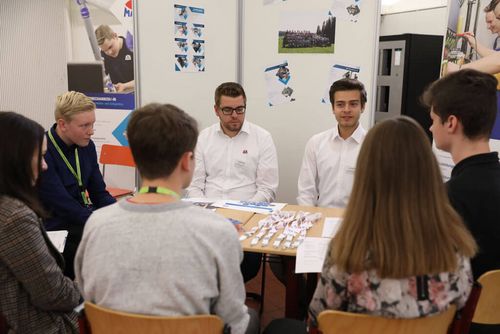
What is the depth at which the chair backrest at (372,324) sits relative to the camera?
3.86 ft

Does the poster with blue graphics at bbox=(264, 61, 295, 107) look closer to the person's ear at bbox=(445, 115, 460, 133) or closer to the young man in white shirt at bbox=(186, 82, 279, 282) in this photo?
the young man in white shirt at bbox=(186, 82, 279, 282)

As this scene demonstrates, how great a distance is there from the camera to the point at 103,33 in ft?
12.6

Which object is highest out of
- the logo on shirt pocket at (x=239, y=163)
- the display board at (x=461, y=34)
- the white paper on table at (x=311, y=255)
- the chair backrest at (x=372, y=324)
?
the display board at (x=461, y=34)

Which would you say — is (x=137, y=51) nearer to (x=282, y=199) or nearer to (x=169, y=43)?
(x=169, y=43)

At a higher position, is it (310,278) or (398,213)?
(398,213)

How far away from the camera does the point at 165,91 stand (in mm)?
3580

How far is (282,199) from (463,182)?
2.47 m

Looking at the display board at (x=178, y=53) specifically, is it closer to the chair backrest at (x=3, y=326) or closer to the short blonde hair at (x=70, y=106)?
the short blonde hair at (x=70, y=106)

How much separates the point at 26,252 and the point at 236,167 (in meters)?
1.90

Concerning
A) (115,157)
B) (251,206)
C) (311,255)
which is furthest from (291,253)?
(115,157)

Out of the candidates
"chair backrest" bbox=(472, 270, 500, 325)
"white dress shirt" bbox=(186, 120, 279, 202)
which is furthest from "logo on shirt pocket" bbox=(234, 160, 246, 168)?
"chair backrest" bbox=(472, 270, 500, 325)

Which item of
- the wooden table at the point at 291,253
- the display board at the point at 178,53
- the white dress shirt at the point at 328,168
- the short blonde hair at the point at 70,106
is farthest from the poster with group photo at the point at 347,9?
the short blonde hair at the point at 70,106

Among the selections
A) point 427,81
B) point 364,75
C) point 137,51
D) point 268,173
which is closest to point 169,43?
point 137,51

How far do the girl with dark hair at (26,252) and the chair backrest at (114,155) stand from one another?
2.23m
